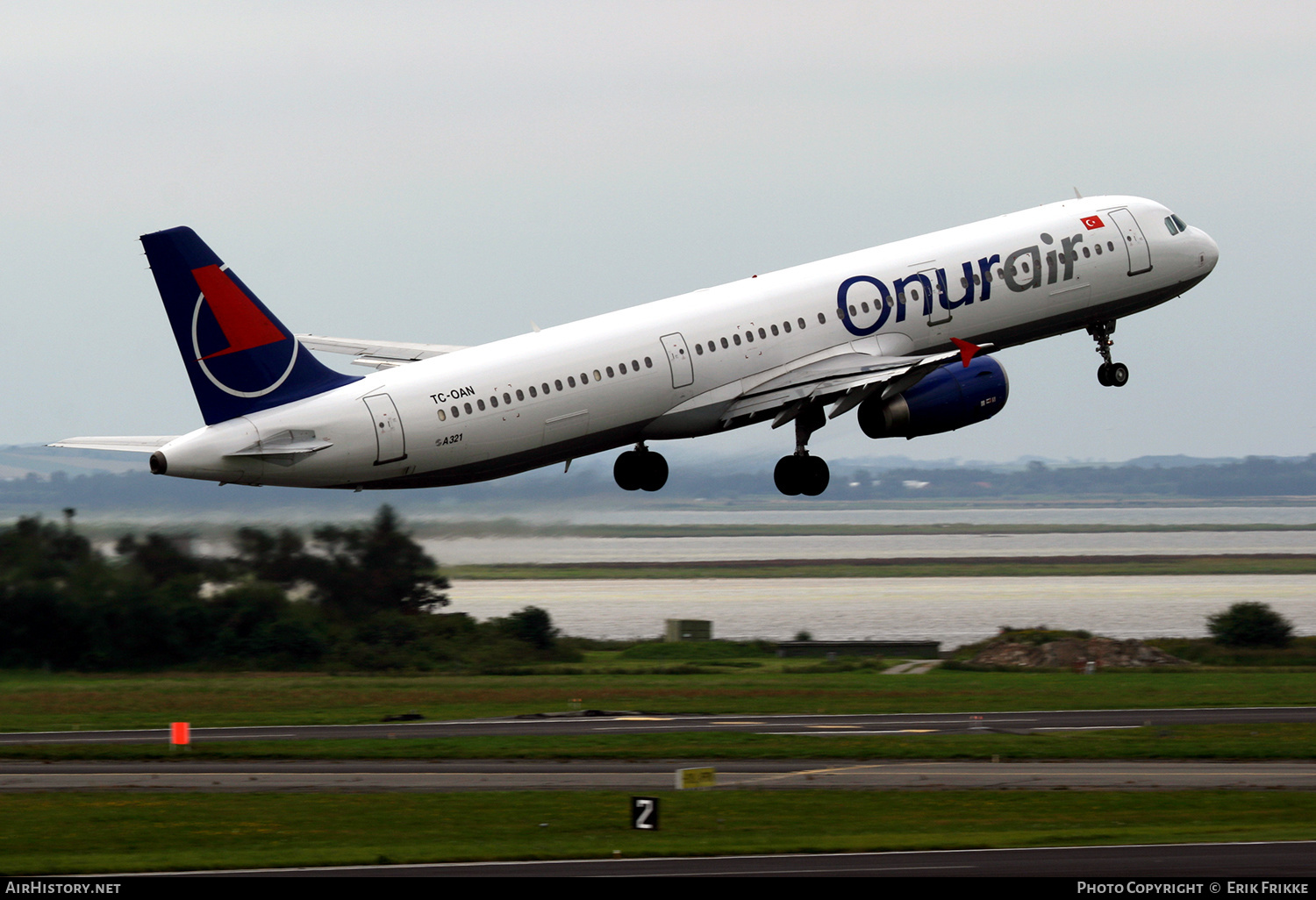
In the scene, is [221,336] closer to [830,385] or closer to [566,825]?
[566,825]

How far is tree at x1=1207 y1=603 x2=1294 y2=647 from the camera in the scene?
90875 millimetres

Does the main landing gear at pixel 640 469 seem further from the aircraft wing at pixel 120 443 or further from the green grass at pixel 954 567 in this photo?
the green grass at pixel 954 567

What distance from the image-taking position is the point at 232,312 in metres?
39.8

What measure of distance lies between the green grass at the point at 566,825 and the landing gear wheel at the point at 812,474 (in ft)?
28.2

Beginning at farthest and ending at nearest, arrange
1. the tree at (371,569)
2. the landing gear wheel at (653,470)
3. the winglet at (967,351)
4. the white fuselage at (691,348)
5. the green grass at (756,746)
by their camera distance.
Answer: the tree at (371,569)
the green grass at (756,746)
the landing gear wheel at (653,470)
the winglet at (967,351)
the white fuselage at (691,348)

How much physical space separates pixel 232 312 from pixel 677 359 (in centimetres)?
1115

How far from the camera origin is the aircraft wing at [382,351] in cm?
5109

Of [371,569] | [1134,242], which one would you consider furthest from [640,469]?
[371,569]

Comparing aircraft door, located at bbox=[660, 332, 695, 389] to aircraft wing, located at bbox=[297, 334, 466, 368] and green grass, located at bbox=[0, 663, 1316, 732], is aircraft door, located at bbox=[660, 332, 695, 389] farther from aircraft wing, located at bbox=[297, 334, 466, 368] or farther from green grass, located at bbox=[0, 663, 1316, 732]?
green grass, located at bbox=[0, 663, 1316, 732]

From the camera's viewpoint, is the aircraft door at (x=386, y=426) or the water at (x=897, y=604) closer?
the aircraft door at (x=386, y=426)

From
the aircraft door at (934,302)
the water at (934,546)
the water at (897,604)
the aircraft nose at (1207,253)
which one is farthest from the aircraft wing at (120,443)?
the water at (934,546)

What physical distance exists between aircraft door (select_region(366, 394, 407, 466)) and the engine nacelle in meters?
13.1
